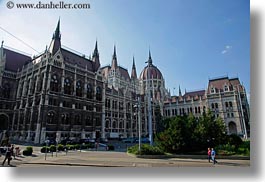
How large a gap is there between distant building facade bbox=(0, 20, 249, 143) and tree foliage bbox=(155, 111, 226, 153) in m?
8.17

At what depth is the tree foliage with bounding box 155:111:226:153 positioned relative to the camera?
16.2m

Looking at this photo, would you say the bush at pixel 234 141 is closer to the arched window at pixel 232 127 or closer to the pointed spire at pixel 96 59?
the arched window at pixel 232 127

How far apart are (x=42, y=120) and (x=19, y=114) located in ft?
29.8

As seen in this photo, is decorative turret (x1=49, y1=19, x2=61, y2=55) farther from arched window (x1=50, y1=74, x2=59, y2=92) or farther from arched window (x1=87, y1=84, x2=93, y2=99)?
arched window (x1=87, y1=84, x2=93, y2=99)

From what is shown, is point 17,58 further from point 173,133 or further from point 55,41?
point 173,133

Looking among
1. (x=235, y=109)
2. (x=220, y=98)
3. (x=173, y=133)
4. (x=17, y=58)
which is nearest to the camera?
(x=173, y=133)

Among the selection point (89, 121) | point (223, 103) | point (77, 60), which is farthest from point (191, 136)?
point (223, 103)

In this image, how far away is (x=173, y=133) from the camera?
54.0 feet

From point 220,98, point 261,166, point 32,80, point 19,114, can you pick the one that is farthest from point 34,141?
point 220,98

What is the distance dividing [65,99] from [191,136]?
1042 inches

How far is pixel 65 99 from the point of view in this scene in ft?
116

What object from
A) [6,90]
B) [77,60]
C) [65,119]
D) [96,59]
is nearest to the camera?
[65,119]

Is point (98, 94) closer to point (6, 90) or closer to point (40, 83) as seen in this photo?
point (40, 83)

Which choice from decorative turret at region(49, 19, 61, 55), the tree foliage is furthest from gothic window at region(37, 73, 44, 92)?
the tree foliage
